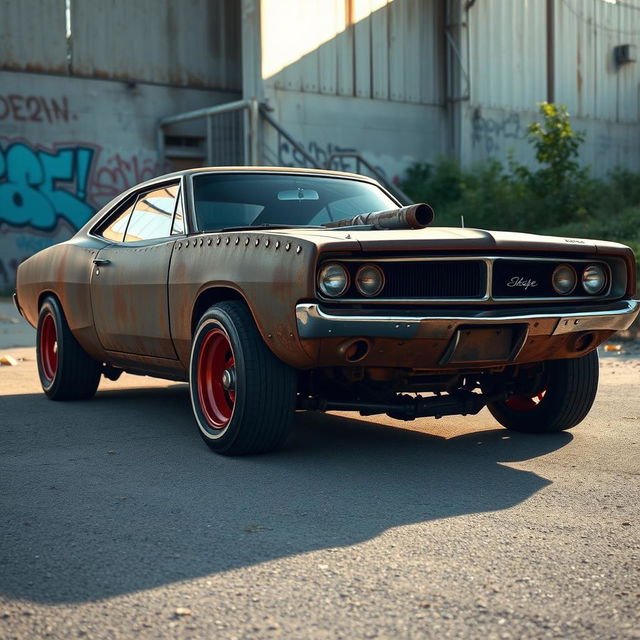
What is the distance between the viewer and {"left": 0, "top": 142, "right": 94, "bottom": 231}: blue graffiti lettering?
17938 millimetres

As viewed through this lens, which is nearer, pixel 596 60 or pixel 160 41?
pixel 160 41

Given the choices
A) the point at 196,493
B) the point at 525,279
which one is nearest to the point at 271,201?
the point at 525,279

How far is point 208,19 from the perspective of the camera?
1973 centimetres

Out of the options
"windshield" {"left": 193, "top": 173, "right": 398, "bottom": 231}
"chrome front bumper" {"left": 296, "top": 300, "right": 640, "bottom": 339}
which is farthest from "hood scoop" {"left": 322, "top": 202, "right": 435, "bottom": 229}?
"windshield" {"left": 193, "top": 173, "right": 398, "bottom": 231}

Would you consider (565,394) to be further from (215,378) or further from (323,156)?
(323,156)

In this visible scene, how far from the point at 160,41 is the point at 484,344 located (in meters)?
15.9

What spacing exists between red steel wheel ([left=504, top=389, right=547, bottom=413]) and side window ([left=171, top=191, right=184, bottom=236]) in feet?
6.64

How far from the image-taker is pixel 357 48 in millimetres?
19422

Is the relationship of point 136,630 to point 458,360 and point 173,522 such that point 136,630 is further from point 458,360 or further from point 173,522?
point 458,360

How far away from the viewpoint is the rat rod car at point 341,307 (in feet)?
14.9

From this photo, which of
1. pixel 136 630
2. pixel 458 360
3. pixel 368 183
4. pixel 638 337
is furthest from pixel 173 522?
pixel 638 337

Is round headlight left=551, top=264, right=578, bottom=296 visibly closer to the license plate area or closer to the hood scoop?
the license plate area

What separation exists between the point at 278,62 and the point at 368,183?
12617mm

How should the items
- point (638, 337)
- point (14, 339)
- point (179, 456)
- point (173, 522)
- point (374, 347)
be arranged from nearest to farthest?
1. point (173, 522)
2. point (374, 347)
3. point (179, 456)
4. point (638, 337)
5. point (14, 339)
